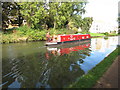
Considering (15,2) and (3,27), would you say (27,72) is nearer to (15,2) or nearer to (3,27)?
(3,27)

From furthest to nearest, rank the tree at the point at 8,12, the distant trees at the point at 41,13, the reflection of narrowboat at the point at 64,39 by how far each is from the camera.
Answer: the distant trees at the point at 41,13 → the tree at the point at 8,12 → the reflection of narrowboat at the point at 64,39

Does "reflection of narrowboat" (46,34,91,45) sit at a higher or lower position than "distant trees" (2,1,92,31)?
lower

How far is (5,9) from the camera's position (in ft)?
90.9

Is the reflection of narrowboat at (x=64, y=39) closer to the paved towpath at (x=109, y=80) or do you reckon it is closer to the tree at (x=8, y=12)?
the paved towpath at (x=109, y=80)

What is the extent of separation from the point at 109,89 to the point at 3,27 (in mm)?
28760

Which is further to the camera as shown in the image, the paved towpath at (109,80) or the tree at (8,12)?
the tree at (8,12)

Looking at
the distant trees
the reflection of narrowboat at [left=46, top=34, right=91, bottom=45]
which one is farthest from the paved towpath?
the distant trees

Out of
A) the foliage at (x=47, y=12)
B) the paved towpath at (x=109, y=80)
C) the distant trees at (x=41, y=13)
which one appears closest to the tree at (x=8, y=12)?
the distant trees at (x=41, y=13)

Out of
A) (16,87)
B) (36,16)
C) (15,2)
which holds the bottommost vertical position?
(16,87)

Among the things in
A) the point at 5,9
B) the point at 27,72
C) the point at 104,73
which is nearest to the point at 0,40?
the point at 5,9

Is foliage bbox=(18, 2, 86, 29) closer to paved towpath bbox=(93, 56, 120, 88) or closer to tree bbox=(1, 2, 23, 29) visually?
tree bbox=(1, 2, 23, 29)

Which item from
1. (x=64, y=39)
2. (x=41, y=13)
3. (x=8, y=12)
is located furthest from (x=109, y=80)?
(x=8, y=12)

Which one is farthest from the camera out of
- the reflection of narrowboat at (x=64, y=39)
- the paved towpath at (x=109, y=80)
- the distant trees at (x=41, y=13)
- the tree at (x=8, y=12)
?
the distant trees at (x=41, y=13)

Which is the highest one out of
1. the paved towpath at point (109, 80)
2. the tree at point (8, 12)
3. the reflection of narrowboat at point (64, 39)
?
the tree at point (8, 12)
